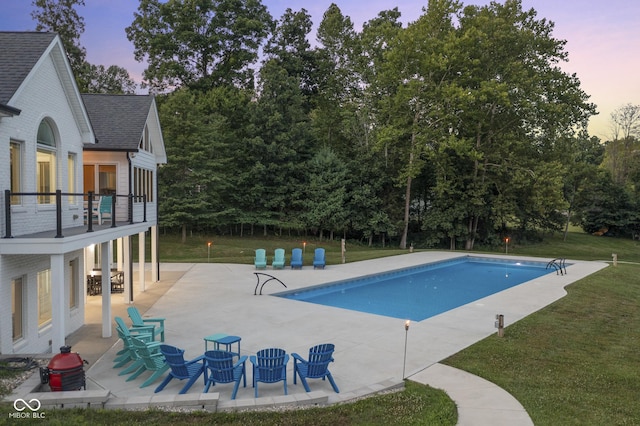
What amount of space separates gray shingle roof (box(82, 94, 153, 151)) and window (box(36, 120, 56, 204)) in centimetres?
287

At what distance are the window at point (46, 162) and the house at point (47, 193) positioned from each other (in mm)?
23

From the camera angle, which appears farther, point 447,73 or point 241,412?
point 447,73

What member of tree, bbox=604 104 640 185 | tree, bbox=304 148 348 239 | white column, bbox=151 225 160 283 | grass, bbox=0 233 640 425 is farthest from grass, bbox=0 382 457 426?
tree, bbox=604 104 640 185

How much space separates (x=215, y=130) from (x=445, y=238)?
65.2 ft

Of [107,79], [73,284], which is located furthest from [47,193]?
[107,79]

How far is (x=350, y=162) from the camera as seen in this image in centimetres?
3656

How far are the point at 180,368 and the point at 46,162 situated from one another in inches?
246

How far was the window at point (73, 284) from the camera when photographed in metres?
12.0

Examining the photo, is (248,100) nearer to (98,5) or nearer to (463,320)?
(98,5)

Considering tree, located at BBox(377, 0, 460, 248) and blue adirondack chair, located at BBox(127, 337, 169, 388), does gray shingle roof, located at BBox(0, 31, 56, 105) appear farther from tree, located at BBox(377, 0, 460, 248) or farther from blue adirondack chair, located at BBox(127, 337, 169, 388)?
tree, located at BBox(377, 0, 460, 248)

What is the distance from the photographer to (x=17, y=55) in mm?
9531

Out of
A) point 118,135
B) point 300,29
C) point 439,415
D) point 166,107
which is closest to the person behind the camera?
point 439,415

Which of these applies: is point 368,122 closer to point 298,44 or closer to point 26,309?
point 298,44

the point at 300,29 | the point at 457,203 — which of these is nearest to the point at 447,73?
the point at 457,203
